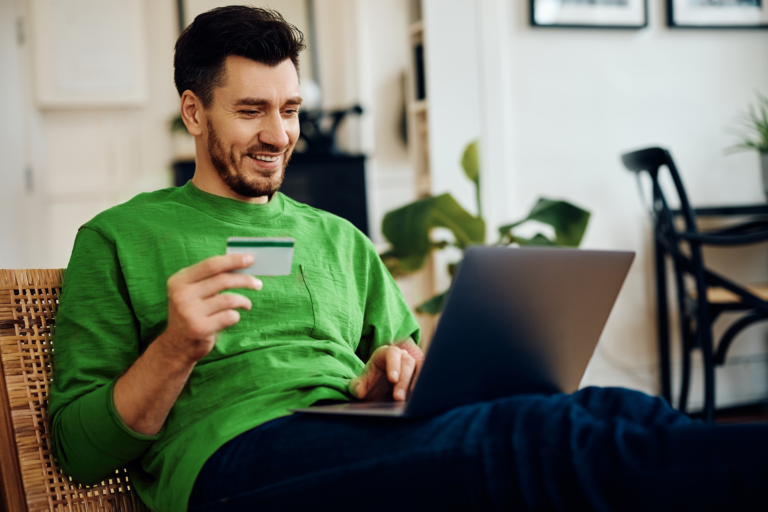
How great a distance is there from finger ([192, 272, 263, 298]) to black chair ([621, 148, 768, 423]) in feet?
5.84

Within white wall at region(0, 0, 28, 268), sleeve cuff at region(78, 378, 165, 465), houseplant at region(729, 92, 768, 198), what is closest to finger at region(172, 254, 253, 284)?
sleeve cuff at region(78, 378, 165, 465)

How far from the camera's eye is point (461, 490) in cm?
69

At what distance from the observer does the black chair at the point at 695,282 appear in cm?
221

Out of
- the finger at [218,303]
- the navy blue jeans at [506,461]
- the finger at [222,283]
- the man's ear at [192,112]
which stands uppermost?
the man's ear at [192,112]

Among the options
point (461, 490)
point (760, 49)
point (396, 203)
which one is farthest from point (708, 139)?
point (461, 490)

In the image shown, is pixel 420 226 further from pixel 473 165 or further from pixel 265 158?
pixel 265 158

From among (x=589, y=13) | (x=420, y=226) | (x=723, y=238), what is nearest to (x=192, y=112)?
(x=420, y=226)

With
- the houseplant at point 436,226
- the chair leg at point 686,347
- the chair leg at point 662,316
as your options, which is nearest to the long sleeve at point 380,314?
the houseplant at point 436,226

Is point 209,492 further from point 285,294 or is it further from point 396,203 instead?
point 396,203

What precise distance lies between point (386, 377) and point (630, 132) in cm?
226

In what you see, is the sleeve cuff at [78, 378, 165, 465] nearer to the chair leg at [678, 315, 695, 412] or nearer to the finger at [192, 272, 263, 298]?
the finger at [192, 272, 263, 298]

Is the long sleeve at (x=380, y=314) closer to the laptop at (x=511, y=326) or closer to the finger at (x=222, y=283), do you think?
the laptop at (x=511, y=326)

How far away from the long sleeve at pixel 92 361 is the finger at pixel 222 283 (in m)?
0.20

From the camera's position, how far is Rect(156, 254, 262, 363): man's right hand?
0.74 m
